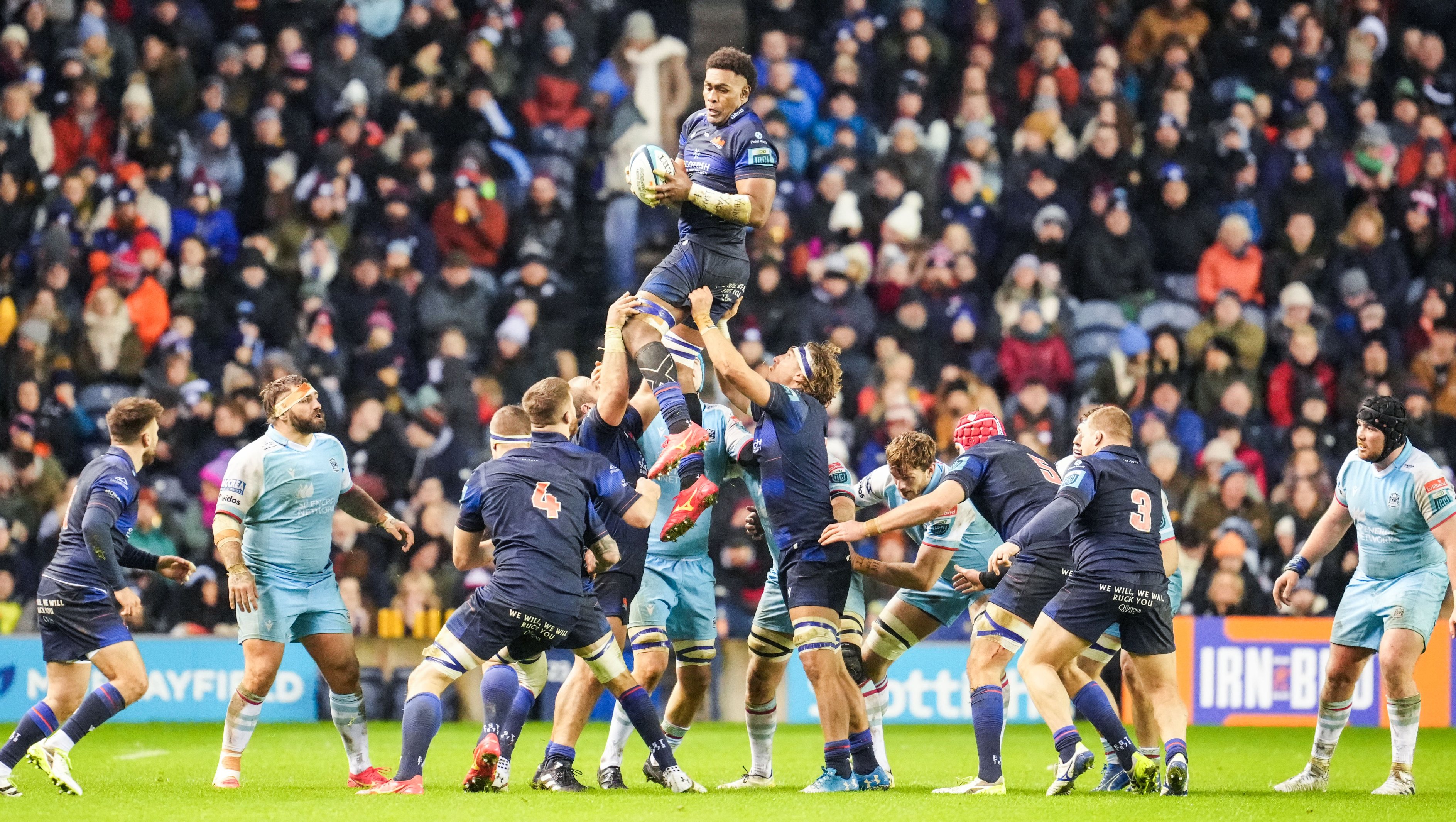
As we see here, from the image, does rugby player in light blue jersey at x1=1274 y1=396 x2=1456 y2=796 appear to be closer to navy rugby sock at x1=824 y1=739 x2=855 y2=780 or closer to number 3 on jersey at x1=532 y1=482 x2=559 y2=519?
navy rugby sock at x1=824 y1=739 x2=855 y2=780

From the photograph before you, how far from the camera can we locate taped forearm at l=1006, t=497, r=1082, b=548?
8.79m

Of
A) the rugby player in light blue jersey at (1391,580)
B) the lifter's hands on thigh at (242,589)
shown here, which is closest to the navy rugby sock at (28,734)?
the lifter's hands on thigh at (242,589)

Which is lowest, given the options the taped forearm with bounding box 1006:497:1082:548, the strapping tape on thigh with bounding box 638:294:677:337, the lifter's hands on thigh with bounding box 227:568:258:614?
the lifter's hands on thigh with bounding box 227:568:258:614

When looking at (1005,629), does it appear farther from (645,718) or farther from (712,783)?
(645,718)

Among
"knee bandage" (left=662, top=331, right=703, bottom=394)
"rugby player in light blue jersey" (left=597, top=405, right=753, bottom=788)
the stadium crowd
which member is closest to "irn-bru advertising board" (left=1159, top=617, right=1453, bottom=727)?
the stadium crowd

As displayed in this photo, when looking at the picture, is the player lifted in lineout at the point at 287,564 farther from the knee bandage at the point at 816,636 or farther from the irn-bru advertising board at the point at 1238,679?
the irn-bru advertising board at the point at 1238,679

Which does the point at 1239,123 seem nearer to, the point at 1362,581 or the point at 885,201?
the point at 885,201

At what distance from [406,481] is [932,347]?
5.04 meters

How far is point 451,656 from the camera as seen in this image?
855 cm

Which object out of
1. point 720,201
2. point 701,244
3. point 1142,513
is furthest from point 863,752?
point 720,201

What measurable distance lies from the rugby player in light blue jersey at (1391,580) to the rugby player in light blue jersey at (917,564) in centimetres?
204

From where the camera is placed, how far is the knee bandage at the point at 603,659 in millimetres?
8844

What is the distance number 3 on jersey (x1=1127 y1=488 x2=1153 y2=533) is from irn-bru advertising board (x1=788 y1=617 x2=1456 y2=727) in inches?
215

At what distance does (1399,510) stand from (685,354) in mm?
3986
